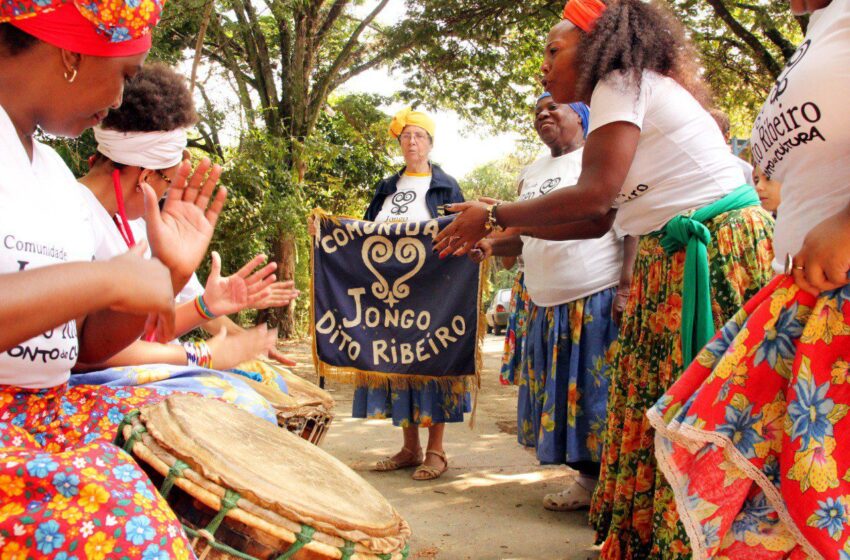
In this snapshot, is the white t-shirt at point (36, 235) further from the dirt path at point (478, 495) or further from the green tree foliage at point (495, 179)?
the green tree foliage at point (495, 179)

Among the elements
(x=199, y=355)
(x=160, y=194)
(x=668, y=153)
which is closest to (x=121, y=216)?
(x=160, y=194)

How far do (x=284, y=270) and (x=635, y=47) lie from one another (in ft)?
35.1

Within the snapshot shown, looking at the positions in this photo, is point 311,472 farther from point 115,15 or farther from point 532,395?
point 532,395

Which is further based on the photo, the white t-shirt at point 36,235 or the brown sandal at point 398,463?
the brown sandal at point 398,463

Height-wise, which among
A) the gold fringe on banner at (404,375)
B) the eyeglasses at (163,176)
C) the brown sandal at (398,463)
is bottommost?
the brown sandal at (398,463)

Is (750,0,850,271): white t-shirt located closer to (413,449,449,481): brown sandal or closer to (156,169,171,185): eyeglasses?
(156,169,171,185): eyeglasses

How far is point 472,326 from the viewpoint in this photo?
4375 millimetres

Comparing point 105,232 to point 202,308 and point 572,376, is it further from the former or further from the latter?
point 572,376

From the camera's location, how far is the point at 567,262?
3.66 meters

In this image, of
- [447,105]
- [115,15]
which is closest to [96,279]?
[115,15]

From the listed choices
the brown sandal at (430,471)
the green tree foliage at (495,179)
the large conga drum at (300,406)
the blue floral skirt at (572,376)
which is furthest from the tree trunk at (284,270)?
the green tree foliage at (495,179)

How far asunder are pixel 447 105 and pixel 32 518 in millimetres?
12468

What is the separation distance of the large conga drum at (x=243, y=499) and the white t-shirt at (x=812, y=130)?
1130mm

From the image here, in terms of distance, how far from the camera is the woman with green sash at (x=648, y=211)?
2.35m
